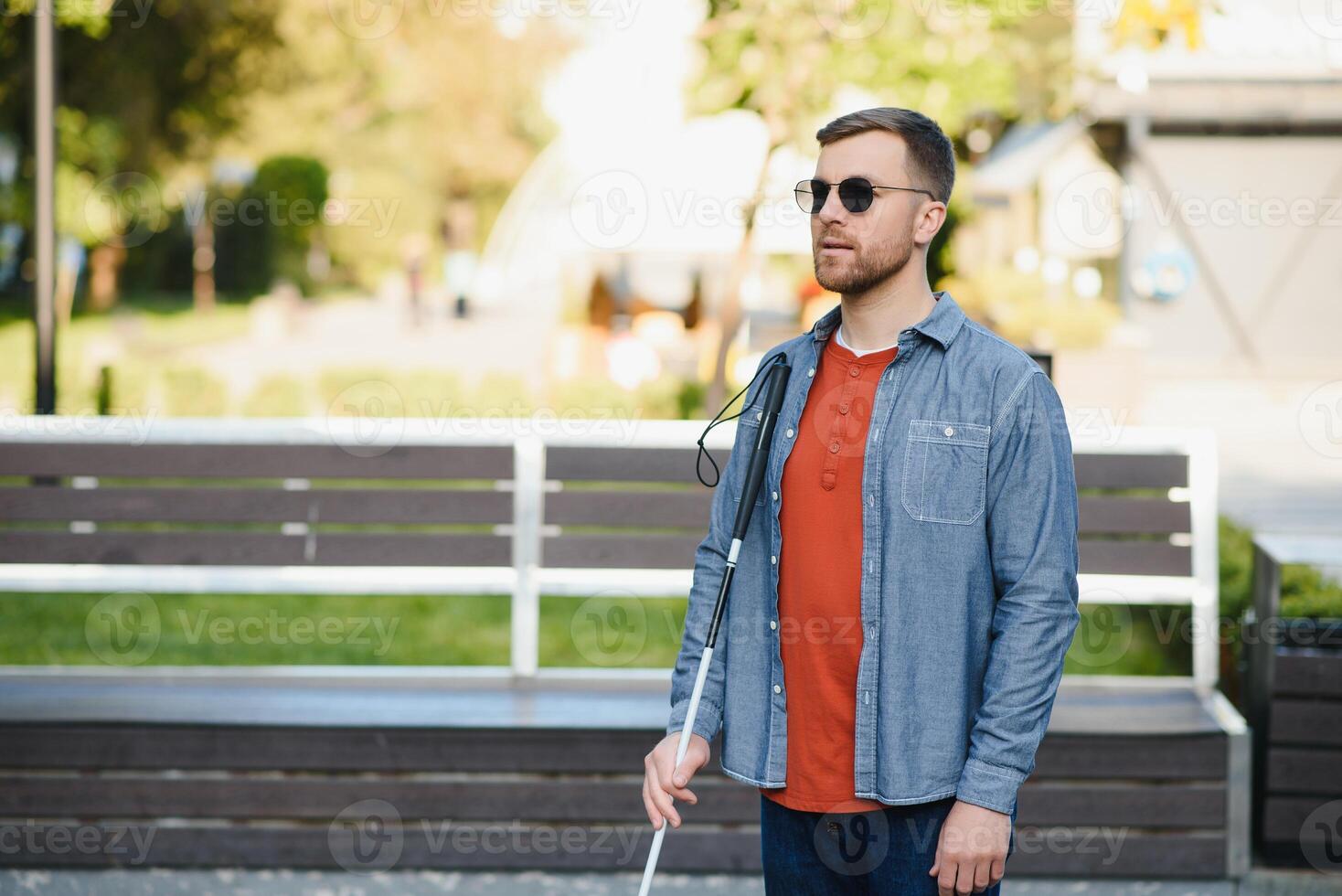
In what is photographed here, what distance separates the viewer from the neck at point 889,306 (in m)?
2.50

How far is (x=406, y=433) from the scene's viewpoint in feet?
15.9

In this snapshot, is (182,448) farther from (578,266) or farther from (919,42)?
(578,266)

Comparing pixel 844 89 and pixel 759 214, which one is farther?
pixel 759 214

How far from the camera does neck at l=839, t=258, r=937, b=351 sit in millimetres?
2504

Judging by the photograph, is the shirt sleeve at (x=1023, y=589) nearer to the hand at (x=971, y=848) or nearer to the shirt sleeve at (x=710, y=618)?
the hand at (x=971, y=848)

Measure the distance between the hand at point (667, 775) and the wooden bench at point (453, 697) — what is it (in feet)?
5.15

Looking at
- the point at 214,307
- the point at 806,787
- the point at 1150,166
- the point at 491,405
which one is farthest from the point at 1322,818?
the point at 214,307

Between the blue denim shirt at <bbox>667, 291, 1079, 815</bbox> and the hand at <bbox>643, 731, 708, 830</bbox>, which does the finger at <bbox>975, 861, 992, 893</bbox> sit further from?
the hand at <bbox>643, 731, 708, 830</bbox>

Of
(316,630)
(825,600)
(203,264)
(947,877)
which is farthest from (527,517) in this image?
(203,264)

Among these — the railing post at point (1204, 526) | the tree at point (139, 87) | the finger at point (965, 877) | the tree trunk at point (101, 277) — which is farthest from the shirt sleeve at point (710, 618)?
the tree trunk at point (101, 277)

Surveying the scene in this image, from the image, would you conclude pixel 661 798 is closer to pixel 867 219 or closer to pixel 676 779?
pixel 676 779

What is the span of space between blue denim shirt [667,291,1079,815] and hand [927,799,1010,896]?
0.09 ft

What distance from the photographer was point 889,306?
2.51 meters

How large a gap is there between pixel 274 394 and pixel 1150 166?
12739 mm
